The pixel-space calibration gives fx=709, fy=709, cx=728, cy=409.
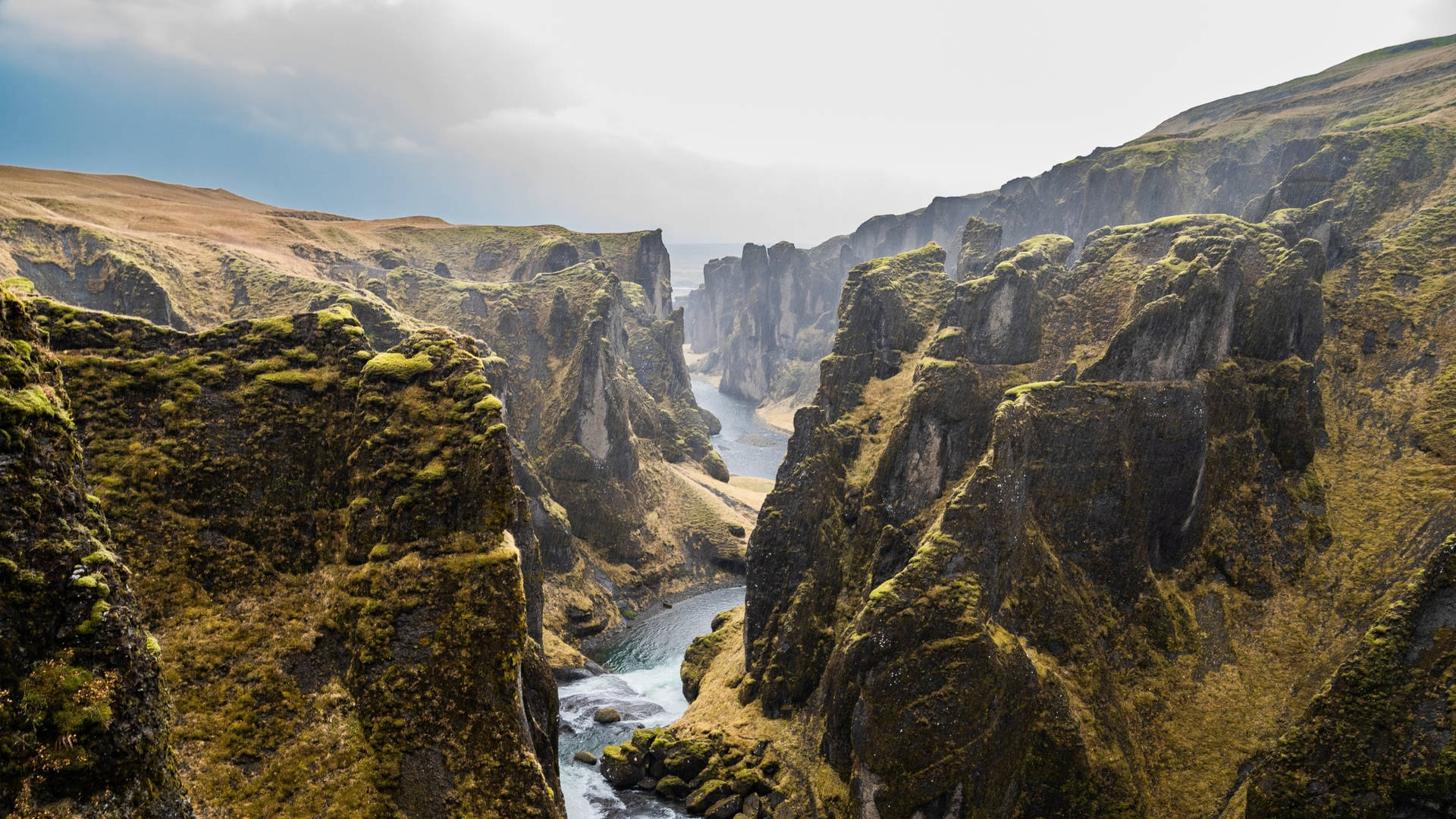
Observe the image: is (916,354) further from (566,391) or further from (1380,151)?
(1380,151)

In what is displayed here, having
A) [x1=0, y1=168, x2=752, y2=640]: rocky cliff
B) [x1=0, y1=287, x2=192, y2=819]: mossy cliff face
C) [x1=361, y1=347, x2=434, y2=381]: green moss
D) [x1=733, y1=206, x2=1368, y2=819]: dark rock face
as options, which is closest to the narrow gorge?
[x1=0, y1=287, x2=192, y2=819]: mossy cliff face

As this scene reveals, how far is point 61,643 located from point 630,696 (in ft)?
205

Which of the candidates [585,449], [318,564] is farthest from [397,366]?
[585,449]

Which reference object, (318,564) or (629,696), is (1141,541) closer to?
(629,696)

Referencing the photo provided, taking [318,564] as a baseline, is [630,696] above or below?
below

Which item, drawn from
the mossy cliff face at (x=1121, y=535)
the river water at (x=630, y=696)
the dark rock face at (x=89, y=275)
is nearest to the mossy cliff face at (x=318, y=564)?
the mossy cliff face at (x=1121, y=535)

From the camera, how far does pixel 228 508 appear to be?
28172mm

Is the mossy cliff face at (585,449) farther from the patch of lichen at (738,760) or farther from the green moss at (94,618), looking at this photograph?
the green moss at (94,618)

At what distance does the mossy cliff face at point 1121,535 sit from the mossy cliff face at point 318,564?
24609 mm

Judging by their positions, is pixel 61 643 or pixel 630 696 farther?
pixel 630 696

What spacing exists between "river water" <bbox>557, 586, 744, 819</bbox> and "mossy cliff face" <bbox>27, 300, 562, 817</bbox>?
25.1 metres

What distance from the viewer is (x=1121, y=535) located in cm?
5216

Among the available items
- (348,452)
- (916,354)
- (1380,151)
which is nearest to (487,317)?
(916,354)

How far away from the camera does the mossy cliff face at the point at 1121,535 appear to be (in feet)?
139
